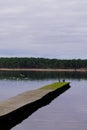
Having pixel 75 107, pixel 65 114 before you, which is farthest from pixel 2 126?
pixel 75 107

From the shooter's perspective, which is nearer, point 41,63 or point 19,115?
point 19,115

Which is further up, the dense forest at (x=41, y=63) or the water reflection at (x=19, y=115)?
the dense forest at (x=41, y=63)

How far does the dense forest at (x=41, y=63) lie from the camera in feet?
525

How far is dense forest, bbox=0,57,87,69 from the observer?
160m

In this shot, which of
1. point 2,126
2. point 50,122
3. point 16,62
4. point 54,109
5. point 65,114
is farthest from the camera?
point 16,62

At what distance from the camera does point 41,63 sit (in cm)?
16012

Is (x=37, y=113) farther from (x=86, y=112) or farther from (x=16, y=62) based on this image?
(x=16, y=62)

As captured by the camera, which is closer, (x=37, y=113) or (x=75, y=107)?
(x=37, y=113)

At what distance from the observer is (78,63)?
160m

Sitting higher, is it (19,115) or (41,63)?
(41,63)

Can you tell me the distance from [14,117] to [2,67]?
465 ft

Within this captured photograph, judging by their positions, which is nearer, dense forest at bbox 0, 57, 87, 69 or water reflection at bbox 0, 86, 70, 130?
water reflection at bbox 0, 86, 70, 130

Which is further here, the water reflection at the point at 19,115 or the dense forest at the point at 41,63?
the dense forest at the point at 41,63

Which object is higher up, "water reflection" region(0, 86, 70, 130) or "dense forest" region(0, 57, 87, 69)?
"dense forest" region(0, 57, 87, 69)
